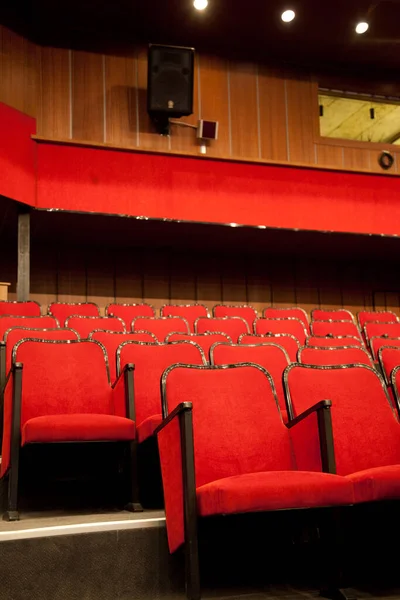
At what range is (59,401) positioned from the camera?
0.89m

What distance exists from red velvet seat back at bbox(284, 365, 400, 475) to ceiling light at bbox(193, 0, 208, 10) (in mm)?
1544

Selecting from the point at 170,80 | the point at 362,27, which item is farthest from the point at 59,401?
the point at 362,27

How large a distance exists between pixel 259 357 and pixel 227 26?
148 centimetres

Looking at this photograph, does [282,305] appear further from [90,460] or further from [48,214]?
[90,460]

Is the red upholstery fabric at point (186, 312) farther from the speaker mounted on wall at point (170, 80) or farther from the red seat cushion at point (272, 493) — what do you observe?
the red seat cushion at point (272, 493)

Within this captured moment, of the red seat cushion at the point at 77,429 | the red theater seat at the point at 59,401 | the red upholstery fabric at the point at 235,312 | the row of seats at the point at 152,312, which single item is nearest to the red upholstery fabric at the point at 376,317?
the row of seats at the point at 152,312

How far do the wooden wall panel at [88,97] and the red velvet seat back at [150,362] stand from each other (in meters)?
1.24

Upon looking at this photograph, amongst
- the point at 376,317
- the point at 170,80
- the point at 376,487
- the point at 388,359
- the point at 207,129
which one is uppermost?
the point at 170,80

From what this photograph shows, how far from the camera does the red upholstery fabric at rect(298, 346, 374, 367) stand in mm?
1076

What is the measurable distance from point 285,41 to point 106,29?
599mm

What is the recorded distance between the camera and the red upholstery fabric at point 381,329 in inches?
66.3

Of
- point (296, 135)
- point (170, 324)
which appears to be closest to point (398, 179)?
point (296, 135)

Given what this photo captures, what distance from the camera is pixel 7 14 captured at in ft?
6.40

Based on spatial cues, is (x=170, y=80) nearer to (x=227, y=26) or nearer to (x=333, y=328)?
(x=227, y=26)
